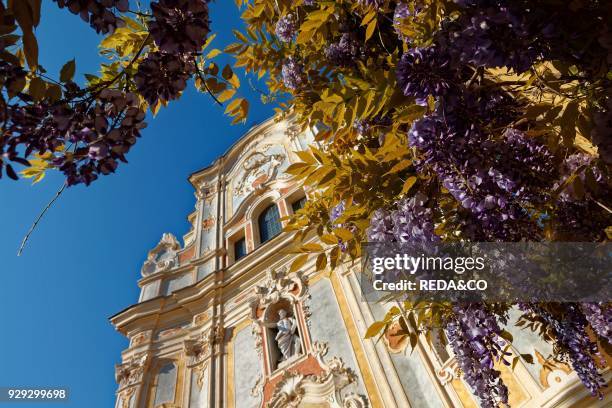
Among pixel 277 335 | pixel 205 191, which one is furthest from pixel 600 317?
pixel 205 191

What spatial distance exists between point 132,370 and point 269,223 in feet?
19.7

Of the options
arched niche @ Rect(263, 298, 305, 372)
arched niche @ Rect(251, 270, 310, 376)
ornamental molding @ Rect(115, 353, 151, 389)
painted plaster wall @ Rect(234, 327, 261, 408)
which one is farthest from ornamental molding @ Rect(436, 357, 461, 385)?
ornamental molding @ Rect(115, 353, 151, 389)

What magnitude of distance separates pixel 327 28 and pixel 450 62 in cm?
161

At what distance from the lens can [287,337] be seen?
944 cm

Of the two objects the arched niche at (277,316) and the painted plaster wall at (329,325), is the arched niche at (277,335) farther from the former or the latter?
the painted plaster wall at (329,325)

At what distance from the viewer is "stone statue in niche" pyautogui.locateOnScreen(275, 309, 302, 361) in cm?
919

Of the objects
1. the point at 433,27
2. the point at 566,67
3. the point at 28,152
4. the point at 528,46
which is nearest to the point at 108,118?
the point at 28,152

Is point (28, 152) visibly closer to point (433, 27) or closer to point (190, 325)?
point (433, 27)

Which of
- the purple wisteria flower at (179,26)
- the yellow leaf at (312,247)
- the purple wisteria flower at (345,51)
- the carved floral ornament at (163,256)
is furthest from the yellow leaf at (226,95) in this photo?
the carved floral ornament at (163,256)

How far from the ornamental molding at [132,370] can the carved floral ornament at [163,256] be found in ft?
12.6

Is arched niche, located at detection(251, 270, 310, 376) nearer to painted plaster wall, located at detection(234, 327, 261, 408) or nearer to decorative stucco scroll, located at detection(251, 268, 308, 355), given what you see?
decorative stucco scroll, located at detection(251, 268, 308, 355)

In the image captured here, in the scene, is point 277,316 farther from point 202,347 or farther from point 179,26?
point 179,26

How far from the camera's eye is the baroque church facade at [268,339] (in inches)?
259

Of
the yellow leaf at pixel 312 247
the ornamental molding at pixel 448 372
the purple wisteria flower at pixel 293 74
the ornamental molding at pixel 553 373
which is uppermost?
the purple wisteria flower at pixel 293 74
